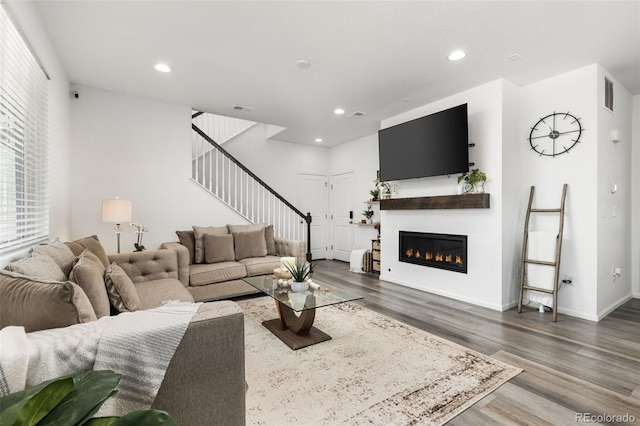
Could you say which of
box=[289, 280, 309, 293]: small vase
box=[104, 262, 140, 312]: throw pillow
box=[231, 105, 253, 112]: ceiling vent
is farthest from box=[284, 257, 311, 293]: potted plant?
box=[231, 105, 253, 112]: ceiling vent

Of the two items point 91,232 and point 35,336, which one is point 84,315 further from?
point 91,232

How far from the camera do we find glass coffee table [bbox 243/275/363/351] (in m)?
2.54

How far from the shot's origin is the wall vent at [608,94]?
3250 mm

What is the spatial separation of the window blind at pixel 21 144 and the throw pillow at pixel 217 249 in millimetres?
1679

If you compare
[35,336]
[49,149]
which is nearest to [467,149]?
[35,336]

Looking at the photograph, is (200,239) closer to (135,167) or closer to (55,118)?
(135,167)

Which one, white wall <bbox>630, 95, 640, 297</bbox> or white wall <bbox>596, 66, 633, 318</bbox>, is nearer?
white wall <bbox>596, 66, 633, 318</bbox>

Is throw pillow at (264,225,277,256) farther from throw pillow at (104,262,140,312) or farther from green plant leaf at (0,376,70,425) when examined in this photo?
green plant leaf at (0,376,70,425)

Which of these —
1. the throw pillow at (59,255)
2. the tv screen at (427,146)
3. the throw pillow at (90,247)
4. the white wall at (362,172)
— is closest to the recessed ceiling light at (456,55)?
the tv screen at (427,146)

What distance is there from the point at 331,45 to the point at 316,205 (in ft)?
15.1

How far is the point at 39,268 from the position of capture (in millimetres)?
1605

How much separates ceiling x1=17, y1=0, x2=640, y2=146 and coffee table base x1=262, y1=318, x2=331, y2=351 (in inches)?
105

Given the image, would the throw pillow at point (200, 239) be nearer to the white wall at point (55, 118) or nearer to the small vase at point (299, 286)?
the white wall at point (55, 118)

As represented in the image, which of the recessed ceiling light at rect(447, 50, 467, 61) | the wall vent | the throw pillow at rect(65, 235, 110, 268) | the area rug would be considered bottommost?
the area rug
